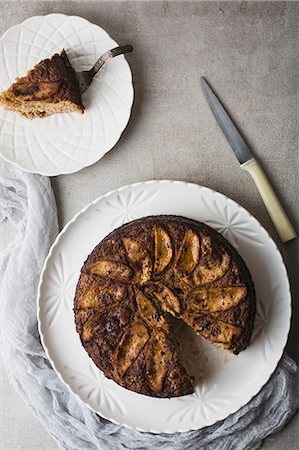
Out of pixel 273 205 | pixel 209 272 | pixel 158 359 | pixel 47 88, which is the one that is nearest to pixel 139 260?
pixel 209 272

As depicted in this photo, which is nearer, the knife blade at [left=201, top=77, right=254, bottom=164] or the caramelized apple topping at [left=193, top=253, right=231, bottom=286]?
the caramelized apple topping at [left=193, top=253, right=231, bottom=286]

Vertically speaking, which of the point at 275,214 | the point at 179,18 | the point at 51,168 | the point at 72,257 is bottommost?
the point at 275,214

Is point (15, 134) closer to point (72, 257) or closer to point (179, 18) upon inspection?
point (72, 257)

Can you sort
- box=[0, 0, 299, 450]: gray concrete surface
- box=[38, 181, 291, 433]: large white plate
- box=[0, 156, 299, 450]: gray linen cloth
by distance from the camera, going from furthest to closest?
box=[0, 0, 299, 450]: gray concrete surface → box=[0, 156, 299, 450]: gray linen cloth → box=[38, 181, 291, 433]: large white plate

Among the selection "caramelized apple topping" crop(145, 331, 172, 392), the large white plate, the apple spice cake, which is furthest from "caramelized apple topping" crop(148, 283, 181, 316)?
the large white plate

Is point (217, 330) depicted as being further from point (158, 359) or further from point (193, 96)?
point (193, 96)

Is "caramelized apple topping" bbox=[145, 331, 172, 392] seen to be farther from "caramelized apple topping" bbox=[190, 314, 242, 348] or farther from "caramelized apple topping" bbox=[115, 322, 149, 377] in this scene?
"caramelized apple topping" bbox=[190, 314, 242, 348]

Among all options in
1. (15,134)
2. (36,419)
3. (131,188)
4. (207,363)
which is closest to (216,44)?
(131,188)
